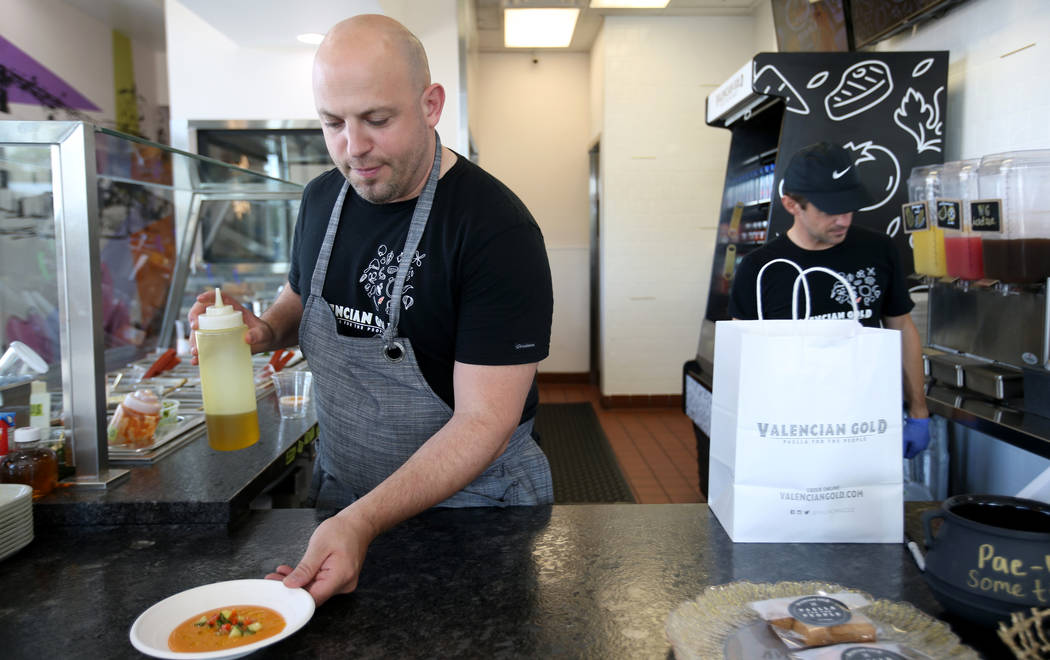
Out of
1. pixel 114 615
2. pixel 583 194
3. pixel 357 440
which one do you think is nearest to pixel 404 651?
pixel 114 615

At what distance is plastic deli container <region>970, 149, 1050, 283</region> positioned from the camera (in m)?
2.17

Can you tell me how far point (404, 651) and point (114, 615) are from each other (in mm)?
453

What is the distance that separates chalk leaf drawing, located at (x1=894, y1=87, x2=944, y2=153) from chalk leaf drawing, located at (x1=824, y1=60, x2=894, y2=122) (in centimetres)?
10

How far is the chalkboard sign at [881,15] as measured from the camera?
326 cm

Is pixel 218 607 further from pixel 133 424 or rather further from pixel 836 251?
pixel 836 251

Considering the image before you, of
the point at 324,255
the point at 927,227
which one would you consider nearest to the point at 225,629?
the point at 324,255

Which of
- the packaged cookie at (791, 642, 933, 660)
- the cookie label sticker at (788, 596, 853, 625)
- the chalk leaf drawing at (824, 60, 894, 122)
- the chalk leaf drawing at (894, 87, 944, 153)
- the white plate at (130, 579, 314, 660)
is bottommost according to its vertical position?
the white plate at (130, 579, 314, 660)

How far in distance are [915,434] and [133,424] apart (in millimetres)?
2438

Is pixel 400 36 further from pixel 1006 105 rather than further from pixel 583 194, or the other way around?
pixel 583 194

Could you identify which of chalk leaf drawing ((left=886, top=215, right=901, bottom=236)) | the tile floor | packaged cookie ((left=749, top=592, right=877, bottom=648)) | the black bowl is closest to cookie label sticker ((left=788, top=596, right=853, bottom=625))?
packaged cookie ((left=749, top=592, right=877, bottom=648))

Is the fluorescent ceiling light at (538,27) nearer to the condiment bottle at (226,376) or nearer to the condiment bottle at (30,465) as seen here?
the condiment bottle at (226,376)

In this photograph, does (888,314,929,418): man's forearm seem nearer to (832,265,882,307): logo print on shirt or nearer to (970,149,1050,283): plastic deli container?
(832,265,882,307): logo print on shirt

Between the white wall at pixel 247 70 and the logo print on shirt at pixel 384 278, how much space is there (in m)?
3.00

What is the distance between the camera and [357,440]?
1.59 metres
